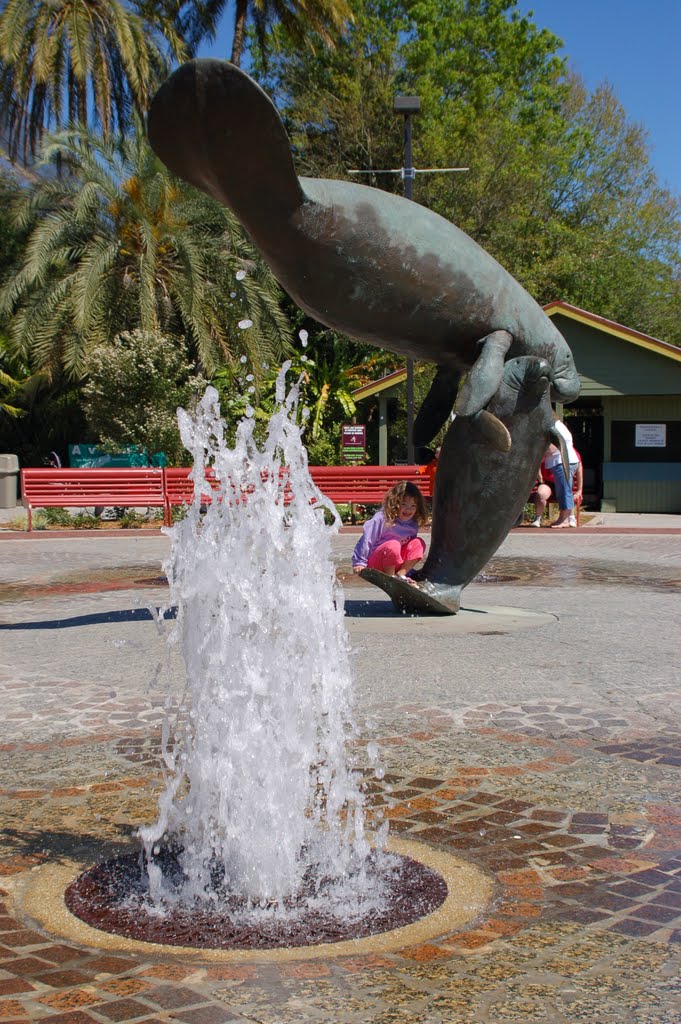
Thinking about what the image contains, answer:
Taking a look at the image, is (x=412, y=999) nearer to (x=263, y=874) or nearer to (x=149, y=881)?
(x=263, y=874)

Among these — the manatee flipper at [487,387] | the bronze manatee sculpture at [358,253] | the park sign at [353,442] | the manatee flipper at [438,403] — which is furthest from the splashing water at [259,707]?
the park sign at [353,442]

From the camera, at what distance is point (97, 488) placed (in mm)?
17766

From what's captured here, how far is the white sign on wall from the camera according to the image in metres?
22.9

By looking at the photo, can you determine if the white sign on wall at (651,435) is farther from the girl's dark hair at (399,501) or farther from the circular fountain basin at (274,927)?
the circular fountain basin at (274,927)

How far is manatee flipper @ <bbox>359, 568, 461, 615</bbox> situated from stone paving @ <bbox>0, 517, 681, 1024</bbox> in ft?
0.54

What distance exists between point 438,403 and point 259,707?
14.3ft

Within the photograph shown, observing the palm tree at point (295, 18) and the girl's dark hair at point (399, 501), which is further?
the palm tree at point (295, 18)

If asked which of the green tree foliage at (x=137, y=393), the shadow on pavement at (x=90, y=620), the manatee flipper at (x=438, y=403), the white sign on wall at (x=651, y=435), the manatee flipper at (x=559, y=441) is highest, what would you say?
the green tree foliage at (x=137, y=393)

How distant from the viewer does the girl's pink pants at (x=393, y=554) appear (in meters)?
8.68

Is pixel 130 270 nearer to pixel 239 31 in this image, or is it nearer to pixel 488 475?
pixel 239 31

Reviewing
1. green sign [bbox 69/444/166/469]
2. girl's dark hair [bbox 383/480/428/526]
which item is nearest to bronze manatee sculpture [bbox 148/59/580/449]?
girl's dark hair [bbox 383/480/428/526]

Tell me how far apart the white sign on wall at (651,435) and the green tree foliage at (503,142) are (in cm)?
1014

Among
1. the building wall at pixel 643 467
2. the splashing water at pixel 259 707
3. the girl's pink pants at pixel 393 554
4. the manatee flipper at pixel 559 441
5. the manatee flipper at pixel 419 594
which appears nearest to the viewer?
the splashing water at pixel 259 707

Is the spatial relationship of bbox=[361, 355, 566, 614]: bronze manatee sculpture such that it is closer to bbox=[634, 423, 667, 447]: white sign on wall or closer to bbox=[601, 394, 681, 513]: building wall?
bbox=[601, 394, 681, 513]: building wall
